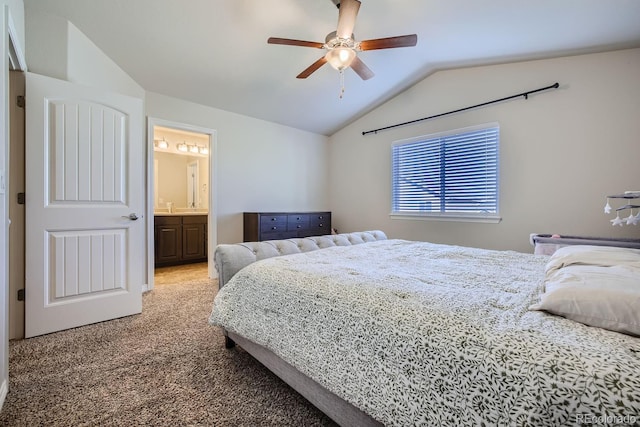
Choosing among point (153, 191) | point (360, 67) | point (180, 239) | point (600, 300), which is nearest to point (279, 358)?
point (600, 300)

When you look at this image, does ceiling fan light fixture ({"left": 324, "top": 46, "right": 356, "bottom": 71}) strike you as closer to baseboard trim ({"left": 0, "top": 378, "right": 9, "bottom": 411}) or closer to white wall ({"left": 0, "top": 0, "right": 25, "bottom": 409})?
white wall ({"left": 0, "top": 0, "right": 25, "bottom": 409})

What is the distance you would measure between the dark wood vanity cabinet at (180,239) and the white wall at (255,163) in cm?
117

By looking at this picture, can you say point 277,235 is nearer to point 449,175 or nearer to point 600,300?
point 449,175

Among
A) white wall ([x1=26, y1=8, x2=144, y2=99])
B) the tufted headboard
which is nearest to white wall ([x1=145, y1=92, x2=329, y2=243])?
white wall ([x1=26, y1=8, x2=144, y2=99])

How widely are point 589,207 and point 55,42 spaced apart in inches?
198

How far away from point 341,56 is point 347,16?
28 centimetres

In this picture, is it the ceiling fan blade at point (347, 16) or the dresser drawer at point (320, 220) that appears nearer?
the ceiling fan blade at point (347, 16)

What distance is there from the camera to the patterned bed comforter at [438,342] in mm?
604

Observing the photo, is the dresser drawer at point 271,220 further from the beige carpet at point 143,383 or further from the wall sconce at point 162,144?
the wall sconce at point 162,144

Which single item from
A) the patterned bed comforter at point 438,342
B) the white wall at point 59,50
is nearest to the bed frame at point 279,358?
the patterned bed comforter at point 438,342

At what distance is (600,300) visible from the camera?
0.79m

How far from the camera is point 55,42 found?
2.20 m

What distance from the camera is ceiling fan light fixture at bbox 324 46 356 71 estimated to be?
7.18 ft

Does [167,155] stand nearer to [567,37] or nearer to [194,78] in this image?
[194,78]
